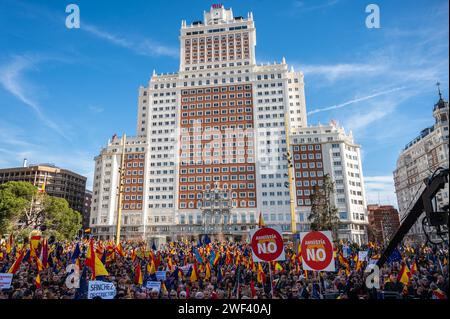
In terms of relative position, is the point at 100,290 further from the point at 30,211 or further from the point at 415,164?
the point at 415,164

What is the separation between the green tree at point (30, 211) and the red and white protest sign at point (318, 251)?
4503cm

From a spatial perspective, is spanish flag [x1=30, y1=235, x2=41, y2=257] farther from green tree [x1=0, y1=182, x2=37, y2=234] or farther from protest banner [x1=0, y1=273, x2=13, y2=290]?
green tree [x1=0, y1=182, x2=37, y2=234]

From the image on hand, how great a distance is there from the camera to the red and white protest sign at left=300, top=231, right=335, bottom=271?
1063cm

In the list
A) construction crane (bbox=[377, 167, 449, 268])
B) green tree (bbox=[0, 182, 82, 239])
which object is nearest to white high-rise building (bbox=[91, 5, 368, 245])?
green tree (bbox=[0, 182, 82, 239])

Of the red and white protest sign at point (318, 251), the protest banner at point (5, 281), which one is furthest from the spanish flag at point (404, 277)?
the protest banner at point (5, 281)

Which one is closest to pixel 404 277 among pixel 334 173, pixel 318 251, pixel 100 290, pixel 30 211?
pixel 318 251

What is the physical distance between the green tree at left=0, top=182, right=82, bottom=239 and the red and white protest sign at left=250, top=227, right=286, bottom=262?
4318 cm

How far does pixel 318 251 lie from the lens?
36.0ft

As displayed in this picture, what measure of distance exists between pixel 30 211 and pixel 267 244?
180 feet

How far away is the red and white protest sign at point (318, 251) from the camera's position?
10633mm

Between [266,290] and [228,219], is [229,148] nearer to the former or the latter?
[228,219]

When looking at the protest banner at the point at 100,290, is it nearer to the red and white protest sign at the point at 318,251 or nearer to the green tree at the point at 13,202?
the red and white protest sign at the point at 318,251

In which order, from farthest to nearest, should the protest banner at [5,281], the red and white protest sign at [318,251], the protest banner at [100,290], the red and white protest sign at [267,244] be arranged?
the protest banner at [5,281], the red and white protest sign at [267,244], the red and white protest sign at [318,251], the protest banner at [100,290]
